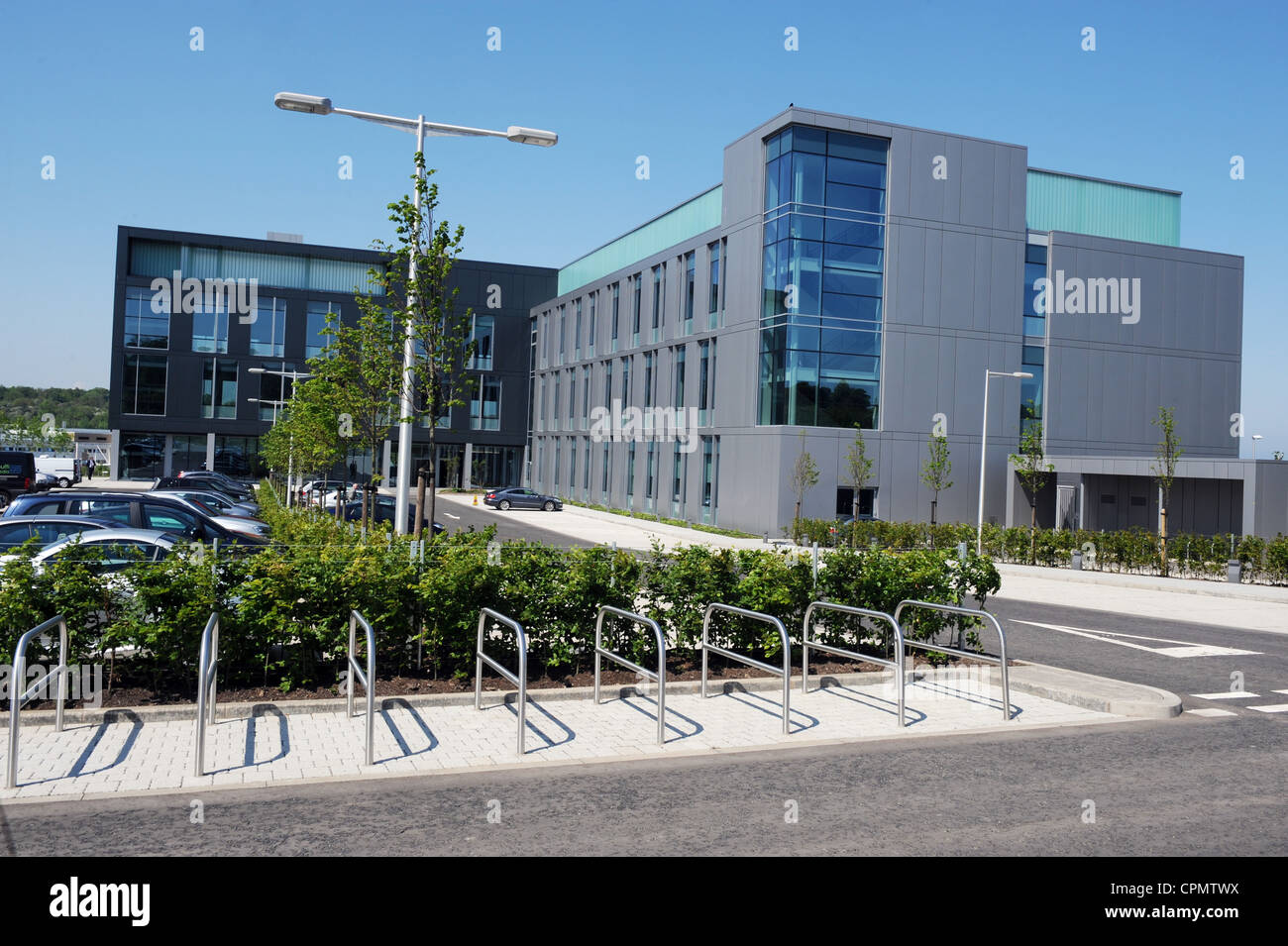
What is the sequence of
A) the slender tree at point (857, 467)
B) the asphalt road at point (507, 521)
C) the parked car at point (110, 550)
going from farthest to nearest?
the slender tree at point (857, 467) < the asphalt road at point (507, 521) < the parked car at point (110, 550)

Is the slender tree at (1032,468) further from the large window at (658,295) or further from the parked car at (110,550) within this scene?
the parked car at (110,550)

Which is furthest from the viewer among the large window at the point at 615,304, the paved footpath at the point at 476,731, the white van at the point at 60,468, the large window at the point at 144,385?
the large window at the point at 144,385

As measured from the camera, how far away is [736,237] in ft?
135

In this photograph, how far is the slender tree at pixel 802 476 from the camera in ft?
122

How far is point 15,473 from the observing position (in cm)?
4003

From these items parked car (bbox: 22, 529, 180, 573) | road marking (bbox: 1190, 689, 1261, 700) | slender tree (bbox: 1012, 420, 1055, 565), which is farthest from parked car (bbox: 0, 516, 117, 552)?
slender tree (bbox: 1012, 420, 1055, 565)

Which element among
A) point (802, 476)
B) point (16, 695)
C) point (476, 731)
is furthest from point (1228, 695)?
point (802, 476)

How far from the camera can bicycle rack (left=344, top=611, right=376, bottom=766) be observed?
7.48m

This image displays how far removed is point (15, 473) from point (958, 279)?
1513 inches

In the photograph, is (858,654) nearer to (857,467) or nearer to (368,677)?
(368,677)

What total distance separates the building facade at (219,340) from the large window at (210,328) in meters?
0.06

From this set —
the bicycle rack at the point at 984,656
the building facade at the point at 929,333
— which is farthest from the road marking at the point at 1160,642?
the building facade at the point at 929,333
